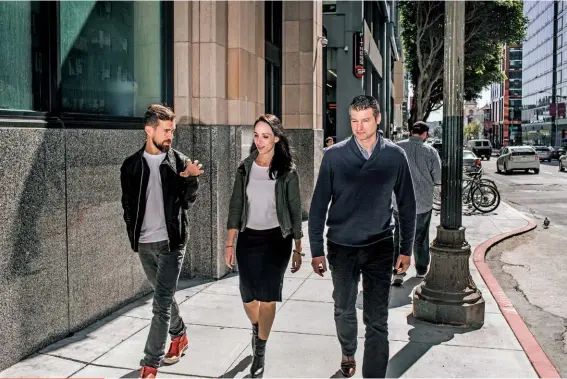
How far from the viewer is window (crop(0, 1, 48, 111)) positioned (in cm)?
496

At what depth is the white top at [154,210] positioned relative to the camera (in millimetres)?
4457

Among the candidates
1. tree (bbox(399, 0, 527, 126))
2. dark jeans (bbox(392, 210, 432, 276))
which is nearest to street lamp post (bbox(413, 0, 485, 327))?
dark jeans (bbox(392, 210, 432, 276))

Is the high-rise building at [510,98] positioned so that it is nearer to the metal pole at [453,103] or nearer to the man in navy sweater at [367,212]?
the metal pole at [453,103]

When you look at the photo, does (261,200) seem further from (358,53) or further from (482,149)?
(482,149)

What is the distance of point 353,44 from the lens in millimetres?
22953

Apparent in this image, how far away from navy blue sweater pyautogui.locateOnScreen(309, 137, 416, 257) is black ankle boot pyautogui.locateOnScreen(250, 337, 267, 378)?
918 mm

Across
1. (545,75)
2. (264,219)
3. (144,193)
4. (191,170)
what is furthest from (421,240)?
(545,75)

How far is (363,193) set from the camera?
4113 millimetres

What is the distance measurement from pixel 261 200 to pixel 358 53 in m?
19.3

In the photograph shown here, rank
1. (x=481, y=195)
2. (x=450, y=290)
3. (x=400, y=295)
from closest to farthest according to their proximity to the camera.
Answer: (x=450, y=290) < (x=400, y=295) < (x=481, y=195)

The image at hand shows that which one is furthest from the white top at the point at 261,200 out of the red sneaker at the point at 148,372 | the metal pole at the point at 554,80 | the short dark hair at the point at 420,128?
the metal pole at the point at 554,80

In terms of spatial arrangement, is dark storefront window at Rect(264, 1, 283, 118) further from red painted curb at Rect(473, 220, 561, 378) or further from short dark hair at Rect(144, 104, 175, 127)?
short dark hair at Rect(144, 104, 175, 127)

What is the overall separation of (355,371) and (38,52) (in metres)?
3.95

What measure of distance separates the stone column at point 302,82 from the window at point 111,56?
5.51 metres
